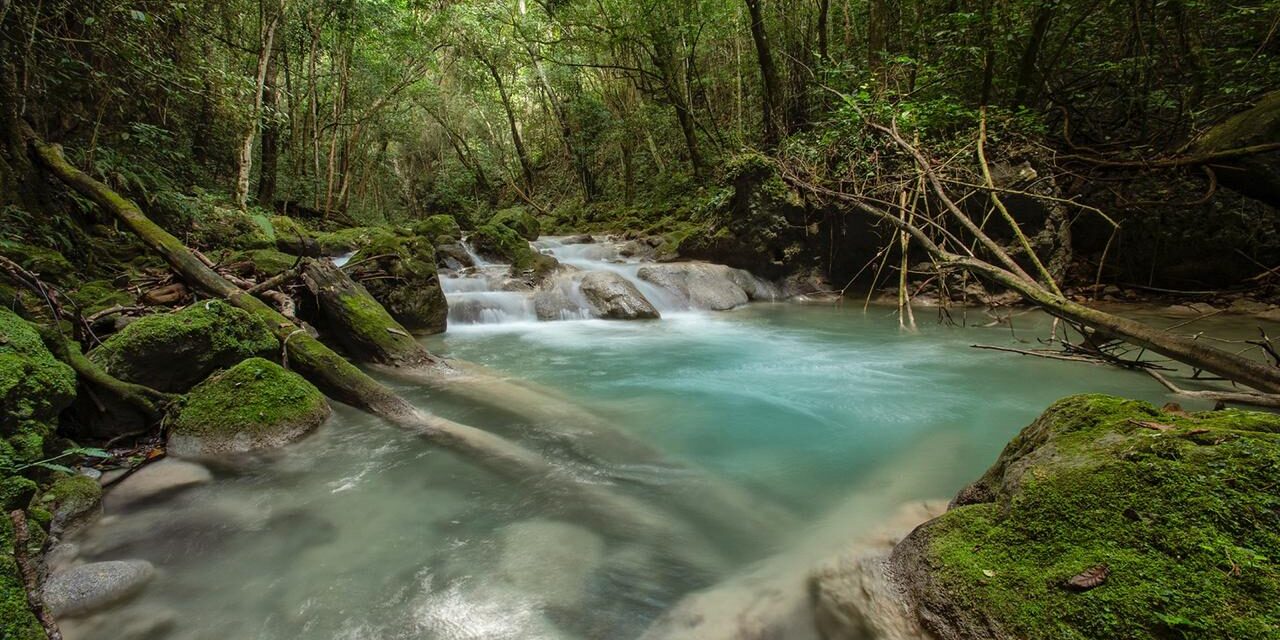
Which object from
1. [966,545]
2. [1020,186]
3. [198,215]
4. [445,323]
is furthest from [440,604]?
[1020,186]

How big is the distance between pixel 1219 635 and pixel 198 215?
9.95 metres

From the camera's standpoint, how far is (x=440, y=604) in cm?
226

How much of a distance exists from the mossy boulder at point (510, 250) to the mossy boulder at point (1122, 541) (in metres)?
9.93

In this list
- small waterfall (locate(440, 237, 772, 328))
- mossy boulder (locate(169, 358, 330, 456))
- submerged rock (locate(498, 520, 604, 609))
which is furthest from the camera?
small waterfall (locate(440, 237, 772, 328))

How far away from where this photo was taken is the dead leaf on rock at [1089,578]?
153 centimetres

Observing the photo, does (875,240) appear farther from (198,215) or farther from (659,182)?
(198,215)

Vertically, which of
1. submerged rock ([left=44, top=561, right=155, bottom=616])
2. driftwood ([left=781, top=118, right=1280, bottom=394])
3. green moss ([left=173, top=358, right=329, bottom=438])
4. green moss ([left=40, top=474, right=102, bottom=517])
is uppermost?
driftwood ([left=781, top=118, right=1280, bottom=394])

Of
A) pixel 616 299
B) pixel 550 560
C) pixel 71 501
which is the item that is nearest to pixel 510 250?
pixel 616 299

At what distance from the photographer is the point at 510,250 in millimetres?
12445

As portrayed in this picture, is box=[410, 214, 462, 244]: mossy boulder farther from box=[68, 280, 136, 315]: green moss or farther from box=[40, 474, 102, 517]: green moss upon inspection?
box=[40, 474, 102, 517]: green moss

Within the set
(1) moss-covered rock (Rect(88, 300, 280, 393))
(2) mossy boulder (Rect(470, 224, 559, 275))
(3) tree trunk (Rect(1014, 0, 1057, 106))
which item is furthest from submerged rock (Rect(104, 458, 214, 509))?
(3) tree trunk (Rect(1014, 0, 1057, 106))

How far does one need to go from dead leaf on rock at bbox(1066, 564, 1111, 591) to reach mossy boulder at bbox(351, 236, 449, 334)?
25.4ft

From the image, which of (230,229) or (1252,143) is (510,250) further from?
(1252,143)

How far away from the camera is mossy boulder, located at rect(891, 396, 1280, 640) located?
4.51 feet
